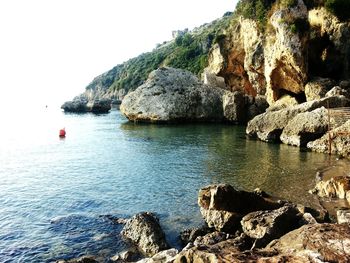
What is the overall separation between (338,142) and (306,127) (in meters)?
4.63

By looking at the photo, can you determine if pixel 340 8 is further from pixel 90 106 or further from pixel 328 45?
pixel 90 106

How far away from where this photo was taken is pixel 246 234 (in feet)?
52.0

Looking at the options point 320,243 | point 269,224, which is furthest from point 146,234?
point 320,243

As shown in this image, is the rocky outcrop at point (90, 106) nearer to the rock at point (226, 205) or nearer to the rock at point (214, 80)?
the rock at point (214, 80)

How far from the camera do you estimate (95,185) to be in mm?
27875

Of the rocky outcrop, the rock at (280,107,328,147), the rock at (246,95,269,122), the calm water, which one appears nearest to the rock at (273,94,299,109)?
the rock at (246,95,269,122)

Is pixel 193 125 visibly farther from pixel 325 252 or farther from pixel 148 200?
pixel 325 252

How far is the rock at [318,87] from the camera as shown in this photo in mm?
49562

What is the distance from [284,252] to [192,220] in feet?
34.6

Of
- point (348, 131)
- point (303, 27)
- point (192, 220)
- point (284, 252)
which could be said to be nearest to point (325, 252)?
point (284, 252)

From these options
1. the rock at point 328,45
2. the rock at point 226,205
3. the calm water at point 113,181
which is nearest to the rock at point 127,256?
the calm water at point 113,181

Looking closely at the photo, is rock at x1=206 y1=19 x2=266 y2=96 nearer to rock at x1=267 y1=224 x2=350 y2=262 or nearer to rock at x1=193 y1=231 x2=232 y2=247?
rock at x1=193 y1=231 x2=232 y2=247

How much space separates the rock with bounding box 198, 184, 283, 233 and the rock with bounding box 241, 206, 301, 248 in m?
1.22

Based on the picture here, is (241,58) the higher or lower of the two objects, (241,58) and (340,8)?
the lower
